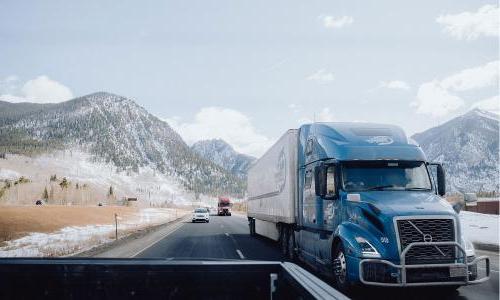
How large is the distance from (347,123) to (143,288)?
8.62 metres

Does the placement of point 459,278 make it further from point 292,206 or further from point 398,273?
point 292,206

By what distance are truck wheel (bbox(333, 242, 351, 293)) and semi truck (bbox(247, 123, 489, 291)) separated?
0.06 feet

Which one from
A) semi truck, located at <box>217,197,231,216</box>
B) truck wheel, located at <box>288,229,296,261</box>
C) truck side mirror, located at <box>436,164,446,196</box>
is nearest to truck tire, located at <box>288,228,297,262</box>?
truck wheel, located at <box>288,229,296,261</box>

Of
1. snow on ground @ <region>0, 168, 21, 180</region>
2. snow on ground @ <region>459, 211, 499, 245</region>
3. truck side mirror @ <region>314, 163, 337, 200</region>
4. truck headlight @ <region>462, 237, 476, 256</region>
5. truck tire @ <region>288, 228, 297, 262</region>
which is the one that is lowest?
snow on ground @ <region>459, 211, 499, 245</region>

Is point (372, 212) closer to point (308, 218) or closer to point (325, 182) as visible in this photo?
point (325, 182)

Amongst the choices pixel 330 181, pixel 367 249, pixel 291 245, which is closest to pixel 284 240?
pixel 291 245

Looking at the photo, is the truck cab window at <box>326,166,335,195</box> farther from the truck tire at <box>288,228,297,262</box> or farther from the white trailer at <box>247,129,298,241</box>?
the truck tire at <box>288,228,297,262</box>

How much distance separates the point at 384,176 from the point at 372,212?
4.59 feet

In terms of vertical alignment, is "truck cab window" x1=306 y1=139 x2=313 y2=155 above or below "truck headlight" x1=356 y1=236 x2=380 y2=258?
above

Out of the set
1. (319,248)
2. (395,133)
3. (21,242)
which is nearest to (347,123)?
(395,133)

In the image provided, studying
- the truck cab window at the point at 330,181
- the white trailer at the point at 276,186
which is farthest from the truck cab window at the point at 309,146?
the truck cab window at the point at 330,181

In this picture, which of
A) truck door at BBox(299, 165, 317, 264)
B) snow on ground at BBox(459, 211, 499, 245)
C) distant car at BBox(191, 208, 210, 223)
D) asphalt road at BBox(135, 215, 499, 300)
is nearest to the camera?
asphalt road at BBox(135, 215, 499, 300)

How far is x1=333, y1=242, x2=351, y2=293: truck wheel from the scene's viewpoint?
9055mm

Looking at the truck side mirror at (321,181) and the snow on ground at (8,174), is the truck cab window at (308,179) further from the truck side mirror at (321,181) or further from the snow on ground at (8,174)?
the snow on ground at (8,174)
